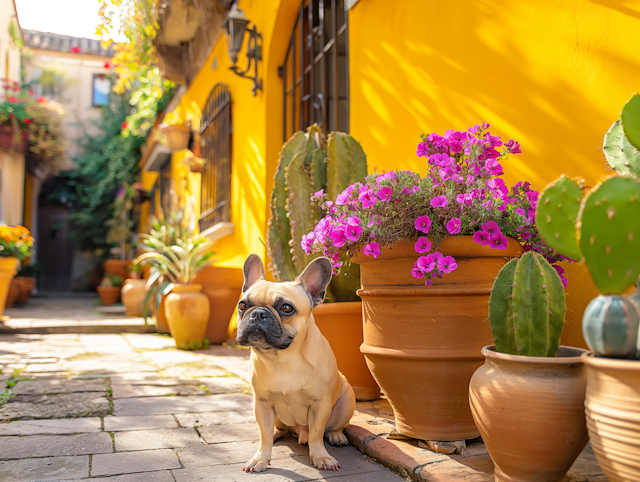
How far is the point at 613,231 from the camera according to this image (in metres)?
1.12

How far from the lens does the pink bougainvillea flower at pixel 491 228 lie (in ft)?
6.11

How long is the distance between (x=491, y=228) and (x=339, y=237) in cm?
61

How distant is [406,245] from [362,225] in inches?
7.9

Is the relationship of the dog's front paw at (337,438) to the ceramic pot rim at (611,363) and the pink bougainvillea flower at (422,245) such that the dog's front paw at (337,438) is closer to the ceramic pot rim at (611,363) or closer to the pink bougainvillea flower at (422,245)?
the pink bougainvillea flower at (422,245)

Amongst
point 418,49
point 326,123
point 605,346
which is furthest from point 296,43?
point 605,346

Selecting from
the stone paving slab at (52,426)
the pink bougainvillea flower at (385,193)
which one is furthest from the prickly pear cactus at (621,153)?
the stone paving slab at (52,426)

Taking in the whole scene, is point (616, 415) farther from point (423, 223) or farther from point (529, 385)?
point (423, 223)

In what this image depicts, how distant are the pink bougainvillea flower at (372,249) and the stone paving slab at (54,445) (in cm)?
139

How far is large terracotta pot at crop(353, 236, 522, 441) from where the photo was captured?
75.2 inches

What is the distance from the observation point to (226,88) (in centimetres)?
665

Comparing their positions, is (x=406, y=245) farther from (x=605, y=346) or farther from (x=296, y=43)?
(x=296, y=43)

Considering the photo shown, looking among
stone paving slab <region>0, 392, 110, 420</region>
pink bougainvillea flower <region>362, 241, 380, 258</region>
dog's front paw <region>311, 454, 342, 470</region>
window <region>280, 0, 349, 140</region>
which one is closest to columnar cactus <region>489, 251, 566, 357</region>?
pink bougainvillea flower <region>362, 241, 380, 258</region>

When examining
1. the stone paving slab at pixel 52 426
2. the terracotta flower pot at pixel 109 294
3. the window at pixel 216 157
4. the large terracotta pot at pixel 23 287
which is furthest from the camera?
the terracotta flower pot at pixel 109 294

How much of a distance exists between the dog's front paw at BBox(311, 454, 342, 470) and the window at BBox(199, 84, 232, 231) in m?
4.82
